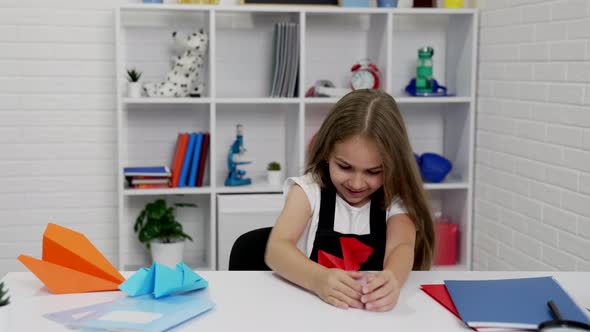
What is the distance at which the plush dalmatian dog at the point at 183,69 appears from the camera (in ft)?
12.1

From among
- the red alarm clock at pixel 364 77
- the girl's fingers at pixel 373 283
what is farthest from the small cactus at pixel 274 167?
the girl's fingers at pixel 373 283

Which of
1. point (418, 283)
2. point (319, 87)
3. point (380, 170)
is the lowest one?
point (418, 283)

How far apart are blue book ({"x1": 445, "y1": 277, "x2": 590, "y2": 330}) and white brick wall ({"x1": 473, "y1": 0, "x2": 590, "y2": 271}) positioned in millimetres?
1394

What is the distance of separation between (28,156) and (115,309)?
2.55 m

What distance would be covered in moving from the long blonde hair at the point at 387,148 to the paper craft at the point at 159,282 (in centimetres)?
60

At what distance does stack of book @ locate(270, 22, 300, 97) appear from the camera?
3730 millimetres

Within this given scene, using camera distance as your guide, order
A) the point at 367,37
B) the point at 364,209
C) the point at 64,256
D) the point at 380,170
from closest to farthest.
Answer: the point at 64,256, the point at 380,170, the point at 364,209, the point at 367,37

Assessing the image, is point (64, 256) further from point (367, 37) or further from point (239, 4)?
point (367, 37)

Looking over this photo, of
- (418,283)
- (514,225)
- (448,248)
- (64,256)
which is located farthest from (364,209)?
(448,248)

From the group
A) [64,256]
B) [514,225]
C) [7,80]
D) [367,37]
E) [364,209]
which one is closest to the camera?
[64,256]

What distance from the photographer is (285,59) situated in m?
3.73

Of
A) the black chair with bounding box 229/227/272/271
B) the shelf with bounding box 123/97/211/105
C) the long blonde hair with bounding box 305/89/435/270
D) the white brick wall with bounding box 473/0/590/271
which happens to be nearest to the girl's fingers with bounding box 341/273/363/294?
the long blonde hair with bounding box 305/89/435/270

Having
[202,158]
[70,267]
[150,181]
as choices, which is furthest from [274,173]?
[70,267]

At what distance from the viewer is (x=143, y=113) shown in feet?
12.8
